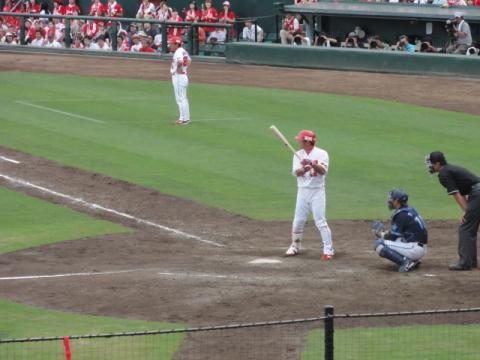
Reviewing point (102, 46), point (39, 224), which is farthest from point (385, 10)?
point (39, 224)

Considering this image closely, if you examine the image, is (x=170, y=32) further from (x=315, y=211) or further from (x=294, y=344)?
(x=294, y=344)

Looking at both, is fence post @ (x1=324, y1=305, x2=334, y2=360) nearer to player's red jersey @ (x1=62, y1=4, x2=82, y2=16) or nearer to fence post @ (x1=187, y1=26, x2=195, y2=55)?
fence post @ (x1=187, y1=26, x2=195, y2=55)

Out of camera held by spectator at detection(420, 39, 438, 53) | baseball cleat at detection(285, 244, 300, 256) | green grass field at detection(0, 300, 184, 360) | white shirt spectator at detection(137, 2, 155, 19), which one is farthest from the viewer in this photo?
white shirt spectator at detection(137, 2, 155, 19)

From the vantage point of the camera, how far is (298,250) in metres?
16.1

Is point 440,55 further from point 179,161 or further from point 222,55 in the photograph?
point 179,161

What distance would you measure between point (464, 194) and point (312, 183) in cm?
208

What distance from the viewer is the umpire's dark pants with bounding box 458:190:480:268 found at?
1454 cm

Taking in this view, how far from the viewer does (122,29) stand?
3769 centimetres

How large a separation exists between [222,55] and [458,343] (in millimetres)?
26065

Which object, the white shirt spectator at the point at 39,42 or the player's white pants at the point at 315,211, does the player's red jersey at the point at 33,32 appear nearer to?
the white shirt spectator at the point at 39,42

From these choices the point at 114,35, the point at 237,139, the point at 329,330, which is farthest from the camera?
the point at 114,35

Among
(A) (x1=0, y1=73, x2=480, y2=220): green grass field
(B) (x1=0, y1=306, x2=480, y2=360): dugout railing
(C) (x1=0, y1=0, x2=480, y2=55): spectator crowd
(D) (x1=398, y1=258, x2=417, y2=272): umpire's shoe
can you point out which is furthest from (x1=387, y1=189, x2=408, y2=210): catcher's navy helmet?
(C) (x1=0, y1=0, x2=480, y2=55): spectator crowd

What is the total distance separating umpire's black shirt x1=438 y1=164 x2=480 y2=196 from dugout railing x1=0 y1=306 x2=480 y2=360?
7.93ft

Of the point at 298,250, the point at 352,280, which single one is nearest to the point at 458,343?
the point at 352,280
